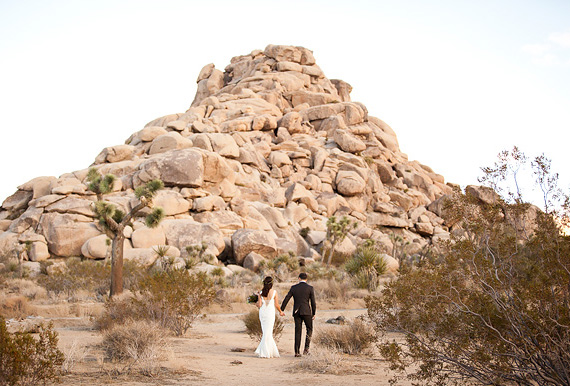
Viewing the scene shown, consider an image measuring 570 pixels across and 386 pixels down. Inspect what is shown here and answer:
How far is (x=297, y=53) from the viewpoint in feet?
255

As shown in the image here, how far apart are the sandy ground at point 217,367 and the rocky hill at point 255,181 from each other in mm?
18998

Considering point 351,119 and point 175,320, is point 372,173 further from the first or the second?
point 175,320

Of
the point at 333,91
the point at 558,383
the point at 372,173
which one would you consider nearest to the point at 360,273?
the point at 558,383

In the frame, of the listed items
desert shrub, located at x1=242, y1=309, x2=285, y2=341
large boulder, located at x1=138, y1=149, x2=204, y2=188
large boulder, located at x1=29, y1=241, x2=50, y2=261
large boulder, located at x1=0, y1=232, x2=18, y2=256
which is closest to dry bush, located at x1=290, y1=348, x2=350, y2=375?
desert shrub, located at x1=242, y1=309, x2=285, y2=341

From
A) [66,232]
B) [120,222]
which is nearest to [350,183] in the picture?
[66,232]

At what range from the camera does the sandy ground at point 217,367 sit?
8.20 metres

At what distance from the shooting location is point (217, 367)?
965 centimetres

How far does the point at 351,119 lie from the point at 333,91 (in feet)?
38.9

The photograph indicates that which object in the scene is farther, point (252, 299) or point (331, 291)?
point (331, 291)

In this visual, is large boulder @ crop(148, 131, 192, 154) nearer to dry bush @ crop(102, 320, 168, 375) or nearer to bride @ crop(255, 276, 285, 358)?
bride @ crop(255, 276, 285, 358)

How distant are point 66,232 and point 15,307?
1807cm

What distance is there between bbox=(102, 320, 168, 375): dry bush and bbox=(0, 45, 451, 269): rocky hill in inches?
844

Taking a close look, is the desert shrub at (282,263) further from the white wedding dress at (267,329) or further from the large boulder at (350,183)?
the white wedding dress at (267,329)

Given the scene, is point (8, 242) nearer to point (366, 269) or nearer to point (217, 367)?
point (366, 269)
